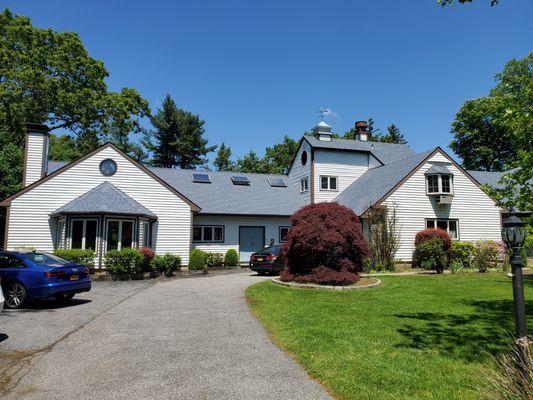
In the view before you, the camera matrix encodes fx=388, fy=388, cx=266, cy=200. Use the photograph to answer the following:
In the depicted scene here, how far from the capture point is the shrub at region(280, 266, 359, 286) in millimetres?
13930

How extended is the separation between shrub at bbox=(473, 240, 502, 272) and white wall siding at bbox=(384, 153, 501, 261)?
10.2ft

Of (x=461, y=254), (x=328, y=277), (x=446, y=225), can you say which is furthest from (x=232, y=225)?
(x=461, y=254)

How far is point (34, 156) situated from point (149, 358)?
68.9ft

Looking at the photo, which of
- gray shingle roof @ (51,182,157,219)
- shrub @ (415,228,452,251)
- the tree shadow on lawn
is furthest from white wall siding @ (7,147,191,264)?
the tree shadow on lawn

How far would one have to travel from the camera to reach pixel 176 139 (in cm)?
5047

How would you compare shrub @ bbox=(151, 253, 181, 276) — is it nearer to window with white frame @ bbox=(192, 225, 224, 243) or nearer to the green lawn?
window with white frame @ bbox=(192, 225, 224, 243)

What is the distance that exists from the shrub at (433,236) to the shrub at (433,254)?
10.3 inches

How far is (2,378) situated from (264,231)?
2186 cm

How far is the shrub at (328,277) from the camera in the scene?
13.9 m

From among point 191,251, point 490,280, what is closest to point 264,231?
point 191,251

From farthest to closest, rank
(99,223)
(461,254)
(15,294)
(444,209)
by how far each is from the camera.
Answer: (444,209) < (461,254) < (99,223) < (15,294)

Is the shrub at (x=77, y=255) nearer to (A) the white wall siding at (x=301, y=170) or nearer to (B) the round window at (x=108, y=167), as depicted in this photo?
(B) the round window at (x=108, y=167)

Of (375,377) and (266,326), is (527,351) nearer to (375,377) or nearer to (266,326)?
(375,377)

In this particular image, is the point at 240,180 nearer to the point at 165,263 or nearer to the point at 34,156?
the point at 165,263
